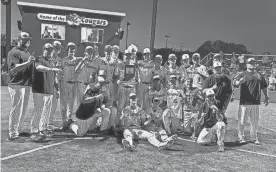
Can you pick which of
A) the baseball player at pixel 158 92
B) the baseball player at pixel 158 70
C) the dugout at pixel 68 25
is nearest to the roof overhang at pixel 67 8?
the dugout at pixel 68 25

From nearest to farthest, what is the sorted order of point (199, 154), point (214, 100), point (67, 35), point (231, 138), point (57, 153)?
point (57, 153) → point (199, 154) → point (214, 100) → point (231, 138) → point (67, 35)

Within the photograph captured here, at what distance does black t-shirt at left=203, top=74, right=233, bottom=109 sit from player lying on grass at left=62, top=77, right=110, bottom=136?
2.61 m

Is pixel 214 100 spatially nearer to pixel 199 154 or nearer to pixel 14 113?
pixel 199 154

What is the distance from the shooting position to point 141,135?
646cm

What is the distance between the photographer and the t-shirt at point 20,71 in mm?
6004

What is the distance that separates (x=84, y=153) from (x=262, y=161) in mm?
3602

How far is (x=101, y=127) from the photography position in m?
7.05

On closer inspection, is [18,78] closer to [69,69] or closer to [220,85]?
[69,69]

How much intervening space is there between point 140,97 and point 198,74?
6.16 ft

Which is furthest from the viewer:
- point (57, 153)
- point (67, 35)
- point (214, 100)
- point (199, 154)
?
point (67, 35)

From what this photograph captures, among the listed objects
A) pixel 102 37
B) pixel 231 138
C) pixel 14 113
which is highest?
pixel 102 37

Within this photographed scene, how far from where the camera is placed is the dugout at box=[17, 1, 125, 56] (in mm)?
22016

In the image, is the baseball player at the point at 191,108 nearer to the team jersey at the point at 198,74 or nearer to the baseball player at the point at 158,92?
the team jersey at the point at 198,74

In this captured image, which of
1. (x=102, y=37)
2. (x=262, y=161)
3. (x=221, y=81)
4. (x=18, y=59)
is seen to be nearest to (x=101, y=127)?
(x=18, y=59)
